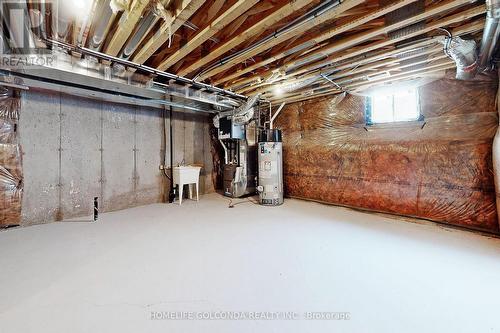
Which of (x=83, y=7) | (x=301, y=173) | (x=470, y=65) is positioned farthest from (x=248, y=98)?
(x=470, y=65)

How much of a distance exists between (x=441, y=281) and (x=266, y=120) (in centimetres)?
426

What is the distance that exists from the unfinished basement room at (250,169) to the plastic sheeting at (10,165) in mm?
17

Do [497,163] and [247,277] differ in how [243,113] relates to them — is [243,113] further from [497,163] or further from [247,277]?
[497,163]

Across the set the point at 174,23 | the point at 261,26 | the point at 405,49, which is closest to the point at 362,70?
the point at 405,49

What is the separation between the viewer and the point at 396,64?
2645 mm

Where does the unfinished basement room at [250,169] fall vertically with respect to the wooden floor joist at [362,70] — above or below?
below

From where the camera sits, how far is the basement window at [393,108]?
127 inches

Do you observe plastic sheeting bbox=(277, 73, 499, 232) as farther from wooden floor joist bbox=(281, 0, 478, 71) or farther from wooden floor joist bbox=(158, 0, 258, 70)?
wooden floor joist bbox=(158, 0, 258, 70)

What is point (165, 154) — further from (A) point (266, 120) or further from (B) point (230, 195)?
(A) point (266, 120)

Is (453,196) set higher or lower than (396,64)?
lower

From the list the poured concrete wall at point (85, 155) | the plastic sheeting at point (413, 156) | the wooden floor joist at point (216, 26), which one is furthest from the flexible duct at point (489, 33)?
the poured concrete wall at point (85, 155)

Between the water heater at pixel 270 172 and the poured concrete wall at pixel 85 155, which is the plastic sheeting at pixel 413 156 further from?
the poured concrete wall at pixel 85 155

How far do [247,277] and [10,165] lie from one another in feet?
11.6

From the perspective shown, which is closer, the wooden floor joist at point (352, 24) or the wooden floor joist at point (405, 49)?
the wooden floor joist at point (352, 24)
